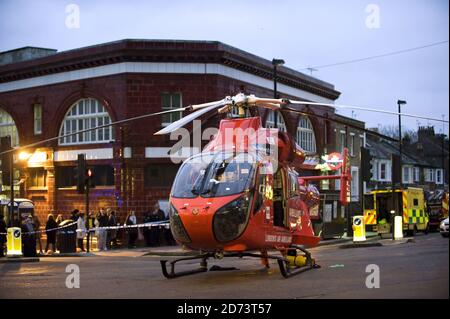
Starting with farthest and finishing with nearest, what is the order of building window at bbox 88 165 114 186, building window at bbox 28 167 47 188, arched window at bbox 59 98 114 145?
building window at bbox 28 167 47 188 → arched window at bbox 59 98 114 145 → building window at bbox 88 165 114 186

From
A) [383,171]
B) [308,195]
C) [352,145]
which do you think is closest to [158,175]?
[308,195]

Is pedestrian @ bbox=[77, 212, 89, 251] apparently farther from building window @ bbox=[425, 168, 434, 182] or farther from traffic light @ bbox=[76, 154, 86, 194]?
building window @ bbox=[425, 168, 434, 182]

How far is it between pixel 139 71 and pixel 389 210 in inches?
619

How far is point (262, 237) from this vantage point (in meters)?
13.2

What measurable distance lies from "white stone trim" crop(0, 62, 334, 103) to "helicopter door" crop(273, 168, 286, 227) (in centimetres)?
1858

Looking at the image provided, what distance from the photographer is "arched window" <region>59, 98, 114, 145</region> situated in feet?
110

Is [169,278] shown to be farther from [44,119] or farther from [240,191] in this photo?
[44,119]

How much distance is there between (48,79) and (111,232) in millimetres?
10901

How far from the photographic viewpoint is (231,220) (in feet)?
41.0

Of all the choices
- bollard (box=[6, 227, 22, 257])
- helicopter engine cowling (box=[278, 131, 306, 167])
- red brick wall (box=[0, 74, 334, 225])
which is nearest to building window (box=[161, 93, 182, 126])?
red brick wall (box=[0, 74, 334, 225])

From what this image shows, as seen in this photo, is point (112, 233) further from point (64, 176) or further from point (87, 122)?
point (87, 122)

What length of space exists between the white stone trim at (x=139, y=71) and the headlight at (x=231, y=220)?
20.4m

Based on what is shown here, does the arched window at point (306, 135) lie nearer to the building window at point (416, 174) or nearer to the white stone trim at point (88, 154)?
the white stone trim at point (88, 154)
